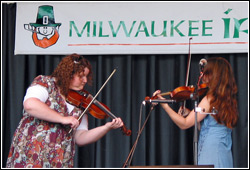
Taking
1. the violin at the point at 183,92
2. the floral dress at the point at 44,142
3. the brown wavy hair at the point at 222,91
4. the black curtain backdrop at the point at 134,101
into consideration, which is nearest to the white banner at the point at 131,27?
the black curtain backdrop at the point at 134,101

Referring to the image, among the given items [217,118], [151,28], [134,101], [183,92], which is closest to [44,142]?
[183,92]

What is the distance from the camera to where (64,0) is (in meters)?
3.62

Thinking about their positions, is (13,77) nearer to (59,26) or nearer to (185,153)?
(59,26)

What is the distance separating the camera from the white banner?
3.39 metres

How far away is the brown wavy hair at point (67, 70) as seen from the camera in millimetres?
2691

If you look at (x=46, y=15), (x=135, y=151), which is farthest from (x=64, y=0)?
(x=135, y=151)

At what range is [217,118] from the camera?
2695 millimetres

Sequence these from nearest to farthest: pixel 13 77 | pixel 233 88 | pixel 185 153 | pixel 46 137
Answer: pixel 46 137
pixel 233 88
pixel 185 153
pixel 13 77

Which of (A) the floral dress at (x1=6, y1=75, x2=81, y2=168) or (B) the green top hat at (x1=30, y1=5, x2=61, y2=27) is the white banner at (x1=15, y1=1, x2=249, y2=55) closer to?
(B) the green top hat at (x1=30, y1=5, x2=61, y2=27)

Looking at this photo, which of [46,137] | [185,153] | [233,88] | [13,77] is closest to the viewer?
[46,137]

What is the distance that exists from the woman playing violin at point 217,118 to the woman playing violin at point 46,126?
2.20ft

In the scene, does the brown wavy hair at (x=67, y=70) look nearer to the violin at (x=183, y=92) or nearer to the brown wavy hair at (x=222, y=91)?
the violin at (x=183, y=92)

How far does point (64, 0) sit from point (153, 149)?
5.08ft

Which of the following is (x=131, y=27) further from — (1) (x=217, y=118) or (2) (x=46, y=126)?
(2) (x=46, y=126)
